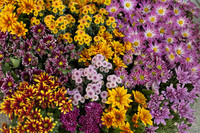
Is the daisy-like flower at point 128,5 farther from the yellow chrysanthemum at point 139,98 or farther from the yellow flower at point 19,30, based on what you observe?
the yellow flower at point 19,30

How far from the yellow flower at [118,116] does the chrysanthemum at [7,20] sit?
1103 mm

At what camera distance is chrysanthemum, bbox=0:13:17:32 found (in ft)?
5.04

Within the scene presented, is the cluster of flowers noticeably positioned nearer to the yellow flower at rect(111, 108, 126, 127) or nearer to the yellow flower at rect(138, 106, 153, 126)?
the yellow flower at rect(111, 108, 126, 127)

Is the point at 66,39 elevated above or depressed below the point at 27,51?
above

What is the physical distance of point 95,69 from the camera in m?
1.62

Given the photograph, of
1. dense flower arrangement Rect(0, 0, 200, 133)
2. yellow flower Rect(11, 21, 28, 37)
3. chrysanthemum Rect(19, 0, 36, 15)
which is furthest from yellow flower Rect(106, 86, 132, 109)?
chrysanthemum Rect(19, 0, 36, 15)

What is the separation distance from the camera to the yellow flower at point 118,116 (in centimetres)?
142

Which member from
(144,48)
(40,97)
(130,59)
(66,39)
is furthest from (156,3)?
(40,97)

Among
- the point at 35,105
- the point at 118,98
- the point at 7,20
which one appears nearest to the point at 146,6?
the point at 118,98

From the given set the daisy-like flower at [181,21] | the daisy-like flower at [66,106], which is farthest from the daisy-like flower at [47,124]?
the daisy-like flower at [181,21]

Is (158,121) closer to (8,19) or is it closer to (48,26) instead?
(48,26)

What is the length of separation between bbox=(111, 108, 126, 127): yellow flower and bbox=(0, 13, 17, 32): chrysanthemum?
→ 1103 millimetres

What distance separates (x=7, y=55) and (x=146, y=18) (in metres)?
1.45

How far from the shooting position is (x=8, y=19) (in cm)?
157
